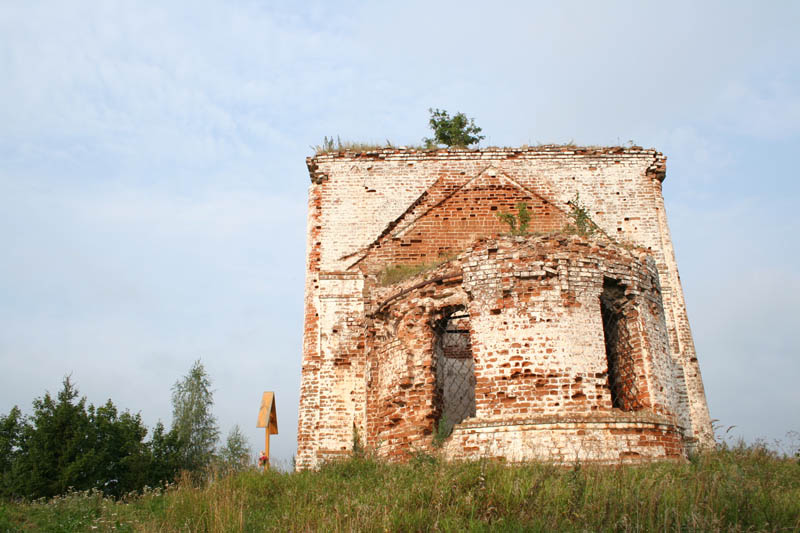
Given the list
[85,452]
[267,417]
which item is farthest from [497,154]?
[85,452]

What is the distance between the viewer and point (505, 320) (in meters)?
8.45

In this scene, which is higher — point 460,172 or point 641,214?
point 460,172

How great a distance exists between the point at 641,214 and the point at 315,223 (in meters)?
6.79

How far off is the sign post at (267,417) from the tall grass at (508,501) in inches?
99.3

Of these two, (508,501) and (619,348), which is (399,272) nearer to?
(619,348)

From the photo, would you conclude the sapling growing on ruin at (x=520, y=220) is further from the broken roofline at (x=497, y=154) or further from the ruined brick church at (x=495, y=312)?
the broken roofline at (x=497, y=154)

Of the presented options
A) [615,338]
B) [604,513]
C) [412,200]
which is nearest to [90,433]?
[412,200]

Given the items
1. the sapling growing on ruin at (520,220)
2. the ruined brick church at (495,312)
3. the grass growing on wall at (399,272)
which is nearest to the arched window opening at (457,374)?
the ruined brick church at (495,312)

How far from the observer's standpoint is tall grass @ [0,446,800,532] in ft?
14.9

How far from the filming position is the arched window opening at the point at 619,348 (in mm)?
8797

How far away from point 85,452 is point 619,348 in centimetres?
1661

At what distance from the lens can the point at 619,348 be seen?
911cm

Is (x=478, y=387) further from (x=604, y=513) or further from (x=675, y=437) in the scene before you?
(x=604, y=513)

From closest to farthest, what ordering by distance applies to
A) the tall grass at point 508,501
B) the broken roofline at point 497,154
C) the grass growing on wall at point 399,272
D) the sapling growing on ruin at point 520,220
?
1. the tall grass at point 508,501
2. the sapling growing on ruin at point 520,220
3. the grass growing on wall at point 399,272
4. the broken roofline at point 497,154
